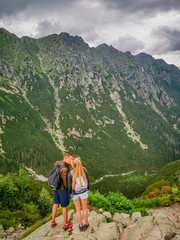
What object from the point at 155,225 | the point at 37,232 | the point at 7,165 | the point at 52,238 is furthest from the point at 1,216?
the point at 7,165

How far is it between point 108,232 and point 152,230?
2.55 metres

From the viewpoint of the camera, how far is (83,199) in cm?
1020

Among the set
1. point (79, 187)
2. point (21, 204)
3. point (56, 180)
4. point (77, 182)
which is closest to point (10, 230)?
point (56, 180)

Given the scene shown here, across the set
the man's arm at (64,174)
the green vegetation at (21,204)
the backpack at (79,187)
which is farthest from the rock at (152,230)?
the green vegetation at (21,204)

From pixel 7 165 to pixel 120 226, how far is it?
697 ft

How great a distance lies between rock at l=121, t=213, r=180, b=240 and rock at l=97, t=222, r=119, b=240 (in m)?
0.54

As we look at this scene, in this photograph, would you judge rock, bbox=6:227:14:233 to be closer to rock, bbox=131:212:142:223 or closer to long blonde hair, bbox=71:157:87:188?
long blonde hair, bbox=71:157:87:188

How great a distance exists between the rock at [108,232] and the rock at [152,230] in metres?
0.54

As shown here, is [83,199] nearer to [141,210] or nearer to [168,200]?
[141,210]

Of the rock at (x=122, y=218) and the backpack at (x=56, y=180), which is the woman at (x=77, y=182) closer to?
the backpack at (x=56, y=180)

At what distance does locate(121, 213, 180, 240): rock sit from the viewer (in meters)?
8.34

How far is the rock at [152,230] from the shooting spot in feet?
27.3

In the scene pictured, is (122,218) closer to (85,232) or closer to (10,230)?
(85,232)

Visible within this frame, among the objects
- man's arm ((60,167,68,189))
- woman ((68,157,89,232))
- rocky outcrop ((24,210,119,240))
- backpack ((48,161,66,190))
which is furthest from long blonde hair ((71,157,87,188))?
rocky outcrop ((24,210,119,240))
